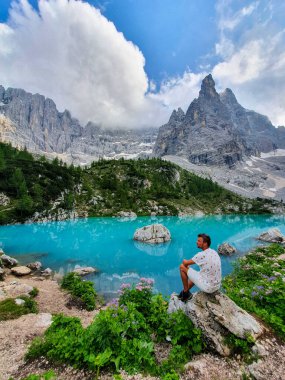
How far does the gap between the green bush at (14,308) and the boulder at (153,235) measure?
31.7 metres

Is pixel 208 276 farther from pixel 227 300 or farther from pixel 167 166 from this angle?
pixel 167 166

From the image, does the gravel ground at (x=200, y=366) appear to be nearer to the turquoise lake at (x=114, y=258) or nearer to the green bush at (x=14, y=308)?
the green bush at (x=14, y=308)

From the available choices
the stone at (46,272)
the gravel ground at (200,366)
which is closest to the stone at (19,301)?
the gravel ground at (200,366)

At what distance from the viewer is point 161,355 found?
735 centimetres

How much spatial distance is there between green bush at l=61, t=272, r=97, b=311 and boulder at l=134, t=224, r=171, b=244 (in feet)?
88.9

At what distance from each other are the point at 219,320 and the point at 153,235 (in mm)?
38230

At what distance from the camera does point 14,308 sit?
12.8 m

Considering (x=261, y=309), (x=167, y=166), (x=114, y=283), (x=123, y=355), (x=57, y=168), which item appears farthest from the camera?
(x=167, y=166)

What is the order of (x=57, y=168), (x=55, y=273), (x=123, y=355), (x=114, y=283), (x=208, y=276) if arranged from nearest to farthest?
(x=123, y=355), (x=208, y=276), (x=114, y=283), (x=55, y=273), (x=57, y=168)

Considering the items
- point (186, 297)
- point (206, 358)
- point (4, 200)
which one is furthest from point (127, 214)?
point (206, 358)

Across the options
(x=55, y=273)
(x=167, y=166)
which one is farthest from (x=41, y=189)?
(x=167, y=166)

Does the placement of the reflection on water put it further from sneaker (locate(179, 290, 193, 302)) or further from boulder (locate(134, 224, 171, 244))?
sneaker (locate(179, 290, 193, 302))

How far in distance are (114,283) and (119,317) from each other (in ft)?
47.6

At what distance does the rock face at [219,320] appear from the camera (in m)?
7.15
